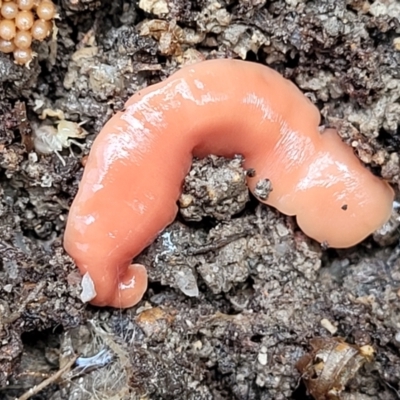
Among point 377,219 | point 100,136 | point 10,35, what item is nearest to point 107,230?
point 100,136

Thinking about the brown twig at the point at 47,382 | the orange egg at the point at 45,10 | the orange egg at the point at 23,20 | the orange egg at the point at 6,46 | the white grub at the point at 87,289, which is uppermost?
the orange egg at the point at 45,10

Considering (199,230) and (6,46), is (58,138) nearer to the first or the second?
(6,46)

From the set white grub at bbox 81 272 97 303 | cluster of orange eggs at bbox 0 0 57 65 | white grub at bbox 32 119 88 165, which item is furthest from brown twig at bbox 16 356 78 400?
cluster of orange eggs at bbox 0 0 57 65

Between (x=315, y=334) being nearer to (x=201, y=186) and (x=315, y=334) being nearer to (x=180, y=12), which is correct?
(x=201, y=186)

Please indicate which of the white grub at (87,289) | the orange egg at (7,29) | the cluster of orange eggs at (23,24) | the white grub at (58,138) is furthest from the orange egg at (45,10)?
the white grub at (87,289)

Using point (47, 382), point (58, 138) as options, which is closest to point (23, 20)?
point (58, 138)

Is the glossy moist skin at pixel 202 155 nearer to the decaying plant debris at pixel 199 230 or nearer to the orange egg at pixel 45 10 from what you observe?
the decaying plant debris at pixel 199 230
